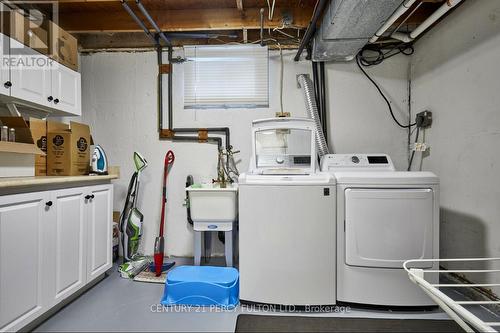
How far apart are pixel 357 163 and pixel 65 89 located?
271 centimetres

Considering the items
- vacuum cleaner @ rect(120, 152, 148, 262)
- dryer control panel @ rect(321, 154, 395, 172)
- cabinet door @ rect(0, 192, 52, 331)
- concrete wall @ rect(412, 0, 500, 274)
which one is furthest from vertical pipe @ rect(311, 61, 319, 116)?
cabinet door @ rect(0, 192, 52, 331)

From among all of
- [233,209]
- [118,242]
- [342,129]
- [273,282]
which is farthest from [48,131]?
[342,129]

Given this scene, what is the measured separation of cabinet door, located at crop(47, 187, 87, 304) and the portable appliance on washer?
121 cm

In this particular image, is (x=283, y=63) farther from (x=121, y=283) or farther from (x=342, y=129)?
(x=121, y=283)

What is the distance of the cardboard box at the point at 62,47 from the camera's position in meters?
2.06

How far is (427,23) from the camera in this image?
2072mm

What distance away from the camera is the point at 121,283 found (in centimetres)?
214

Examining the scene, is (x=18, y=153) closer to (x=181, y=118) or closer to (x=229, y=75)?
(x=181, y=118)

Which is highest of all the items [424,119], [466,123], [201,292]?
[424,119]

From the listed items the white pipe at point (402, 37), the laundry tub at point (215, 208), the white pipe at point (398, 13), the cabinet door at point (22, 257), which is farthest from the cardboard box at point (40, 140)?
the white pipe at point (402, 37)

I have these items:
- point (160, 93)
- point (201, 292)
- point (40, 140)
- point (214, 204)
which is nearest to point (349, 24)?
point (214, 204)

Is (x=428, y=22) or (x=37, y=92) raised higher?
(x=428, y=22)

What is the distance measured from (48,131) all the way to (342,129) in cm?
273

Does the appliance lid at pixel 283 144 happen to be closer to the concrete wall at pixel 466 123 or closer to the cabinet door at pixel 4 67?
the concrete wall at pixel 466 123
